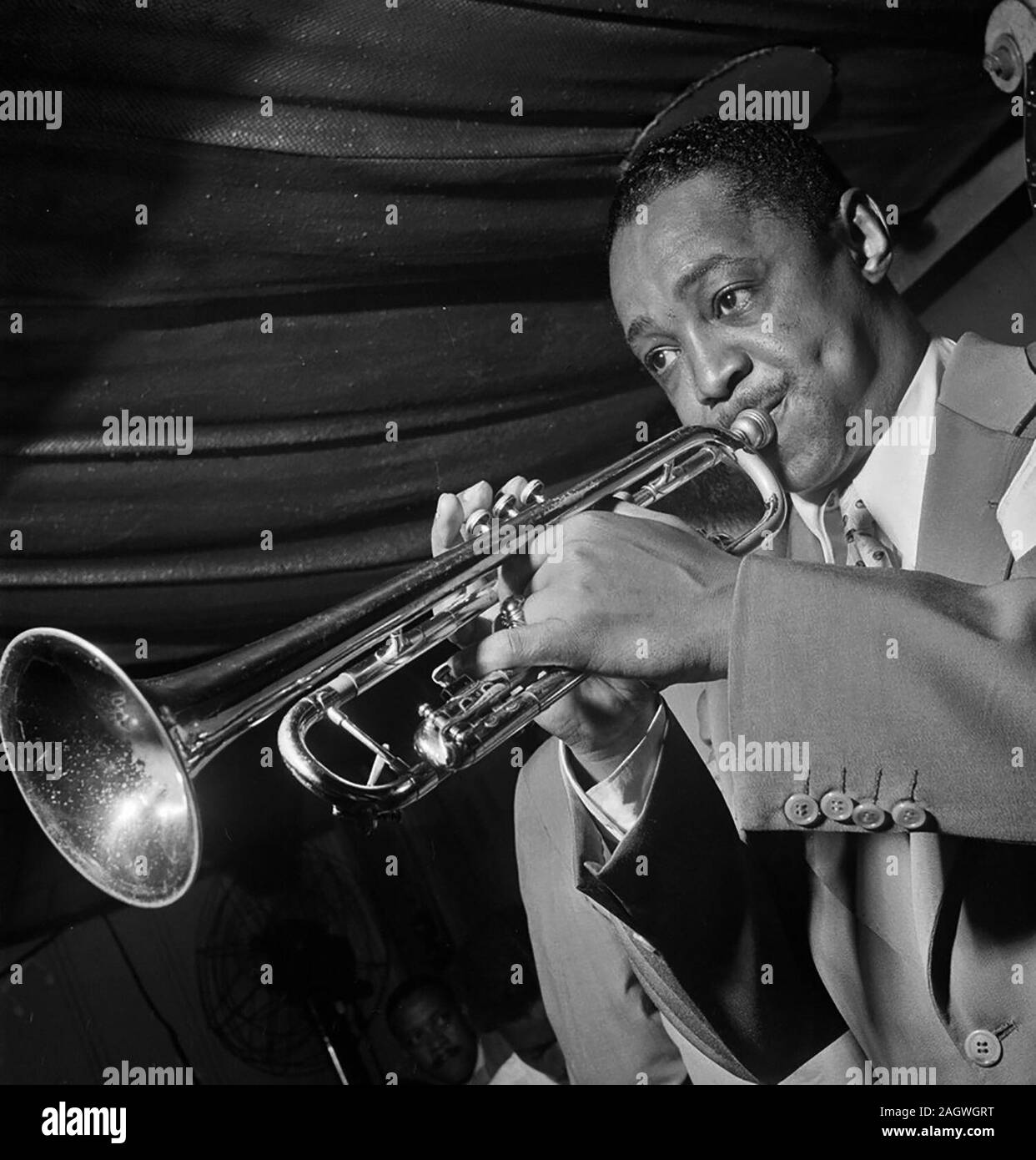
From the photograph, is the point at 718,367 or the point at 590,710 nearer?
the point at 590,710

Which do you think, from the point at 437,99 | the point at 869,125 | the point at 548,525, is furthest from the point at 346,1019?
the point at 869,125

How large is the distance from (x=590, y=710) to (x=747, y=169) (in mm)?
888

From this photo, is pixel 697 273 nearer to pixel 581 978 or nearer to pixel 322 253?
pixel 322 253

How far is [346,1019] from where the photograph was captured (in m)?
1.79

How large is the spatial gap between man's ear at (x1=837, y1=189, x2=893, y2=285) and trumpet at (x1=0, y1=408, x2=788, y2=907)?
0.55 metres

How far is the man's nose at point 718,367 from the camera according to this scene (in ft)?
6.12

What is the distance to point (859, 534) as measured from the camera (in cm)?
183

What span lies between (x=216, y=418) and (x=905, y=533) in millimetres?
1053

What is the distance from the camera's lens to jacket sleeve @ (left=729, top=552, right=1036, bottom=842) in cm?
126

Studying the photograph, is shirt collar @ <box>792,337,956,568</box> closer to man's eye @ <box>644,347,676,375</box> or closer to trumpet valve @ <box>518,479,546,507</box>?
Answer: man's eye @ <box>644,347,676,375</box>

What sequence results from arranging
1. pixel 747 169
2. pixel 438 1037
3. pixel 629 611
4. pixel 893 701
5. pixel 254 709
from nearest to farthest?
pixel 893 701 → pixel 629 611 → pixel 254 709 → pixel 438 1037 → pixel 747 169

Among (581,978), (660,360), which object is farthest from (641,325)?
(581,978)

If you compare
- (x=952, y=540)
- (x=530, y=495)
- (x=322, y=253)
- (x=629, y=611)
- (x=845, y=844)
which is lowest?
(x=845, y=844)
